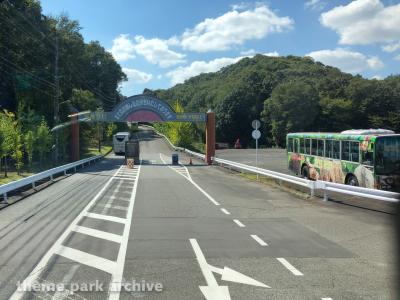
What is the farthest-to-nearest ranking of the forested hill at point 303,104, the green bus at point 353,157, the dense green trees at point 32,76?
the forested hill at point 303,104 < the dense green trees at point 32,76 < the green bus at point 353,157

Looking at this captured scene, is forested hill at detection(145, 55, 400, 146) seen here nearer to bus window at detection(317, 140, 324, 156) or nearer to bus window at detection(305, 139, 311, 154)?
bus window at detection(305, 139, 311, 154)

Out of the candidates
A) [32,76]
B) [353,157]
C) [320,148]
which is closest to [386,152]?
[353,157]

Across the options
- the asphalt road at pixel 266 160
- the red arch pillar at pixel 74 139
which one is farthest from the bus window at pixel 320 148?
the red arch pillar at pixel 74 139

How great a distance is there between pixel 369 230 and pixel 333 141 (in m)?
10.9

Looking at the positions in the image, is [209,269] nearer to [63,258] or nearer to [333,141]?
[63,258]

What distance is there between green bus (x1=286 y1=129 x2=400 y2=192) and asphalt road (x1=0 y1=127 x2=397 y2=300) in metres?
2.60

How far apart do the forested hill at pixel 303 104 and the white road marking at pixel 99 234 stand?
2998 inches

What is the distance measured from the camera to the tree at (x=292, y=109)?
88.6 meters

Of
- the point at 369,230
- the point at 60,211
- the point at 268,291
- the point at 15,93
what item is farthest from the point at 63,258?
the point at 15,93

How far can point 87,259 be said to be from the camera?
333 inches

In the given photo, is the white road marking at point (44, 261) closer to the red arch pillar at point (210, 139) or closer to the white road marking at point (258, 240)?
the white road marking at point (258, 240)

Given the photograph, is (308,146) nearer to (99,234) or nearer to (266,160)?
(99,234)

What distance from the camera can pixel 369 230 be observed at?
1148 cm

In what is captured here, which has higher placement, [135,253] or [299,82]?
[299,82]
